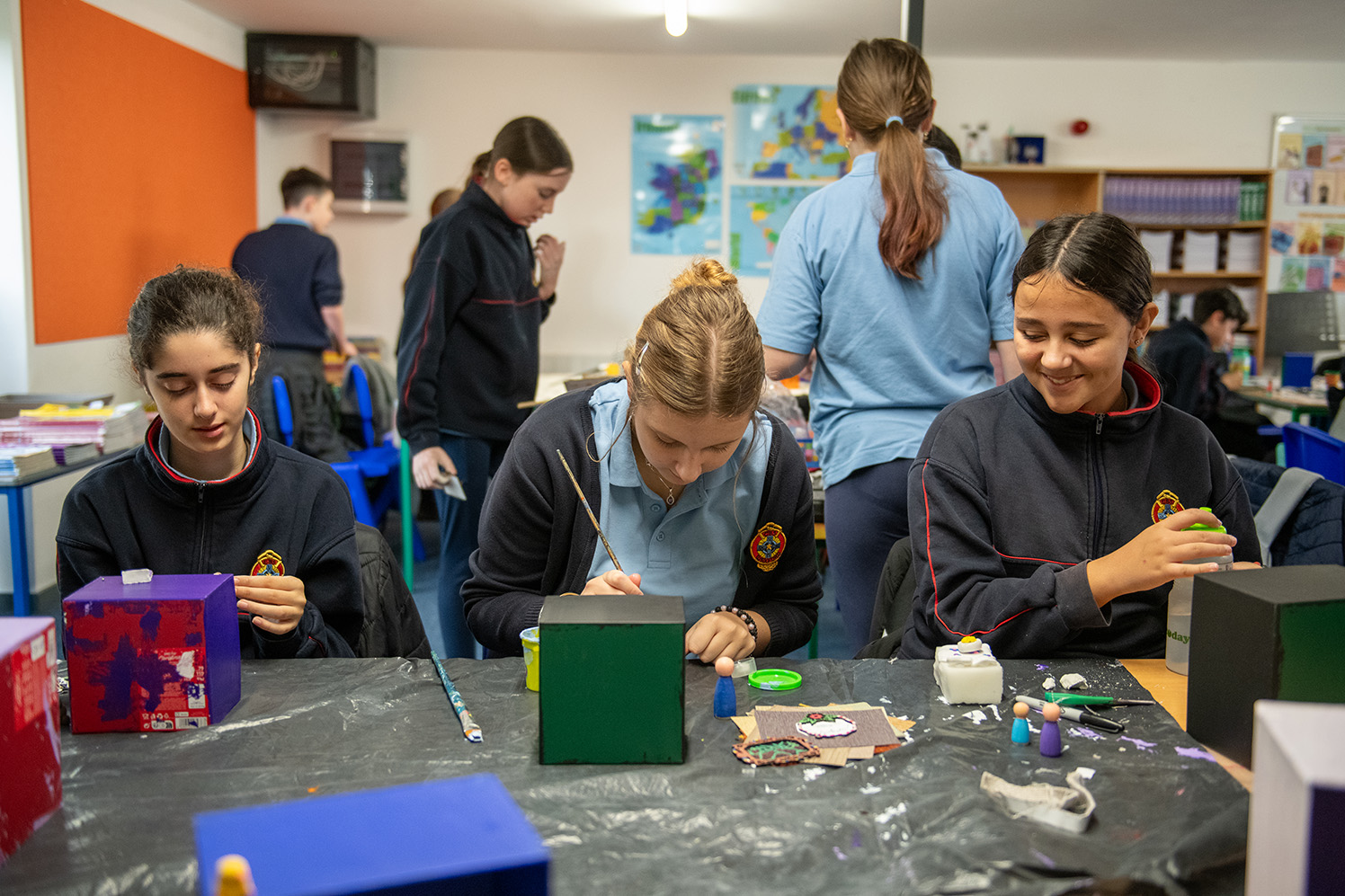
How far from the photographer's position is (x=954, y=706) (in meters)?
1.13

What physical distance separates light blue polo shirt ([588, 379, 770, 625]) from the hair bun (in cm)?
18

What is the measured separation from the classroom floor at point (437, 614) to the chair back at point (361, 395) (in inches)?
24.7

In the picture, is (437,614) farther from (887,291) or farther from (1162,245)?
(1162,245)

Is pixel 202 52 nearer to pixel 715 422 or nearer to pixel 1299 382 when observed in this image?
pixel 715 422

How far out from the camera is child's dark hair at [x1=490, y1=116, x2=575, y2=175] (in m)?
2.54

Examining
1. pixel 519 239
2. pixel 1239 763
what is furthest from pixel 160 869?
pixel 519 239

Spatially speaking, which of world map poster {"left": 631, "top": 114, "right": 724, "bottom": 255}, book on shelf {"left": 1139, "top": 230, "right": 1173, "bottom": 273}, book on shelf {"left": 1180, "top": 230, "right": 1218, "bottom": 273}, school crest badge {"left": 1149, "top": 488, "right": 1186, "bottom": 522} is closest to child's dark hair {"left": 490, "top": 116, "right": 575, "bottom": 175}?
school crest badge {"left": 1149, "top": 488, "right": 1186, "bottom": 522}

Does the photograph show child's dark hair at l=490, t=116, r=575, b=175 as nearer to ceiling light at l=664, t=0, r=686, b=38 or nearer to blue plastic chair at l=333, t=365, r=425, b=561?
ceiling light at l=664, t=0, r=686, b=38

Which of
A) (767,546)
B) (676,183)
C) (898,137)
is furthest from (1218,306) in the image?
(767,546)

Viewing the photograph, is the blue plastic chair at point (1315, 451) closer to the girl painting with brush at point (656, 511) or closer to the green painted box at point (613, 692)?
the girl painting with brush at point (656, 511)

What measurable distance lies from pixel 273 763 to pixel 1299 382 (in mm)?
5772

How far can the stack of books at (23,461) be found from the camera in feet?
8.82

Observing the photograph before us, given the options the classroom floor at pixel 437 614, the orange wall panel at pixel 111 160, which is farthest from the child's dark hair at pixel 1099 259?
the orange wall panel at pixel 111 160

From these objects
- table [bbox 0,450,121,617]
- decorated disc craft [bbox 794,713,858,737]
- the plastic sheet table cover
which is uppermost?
decorated disc craft [bbox 794,713,858,737]
